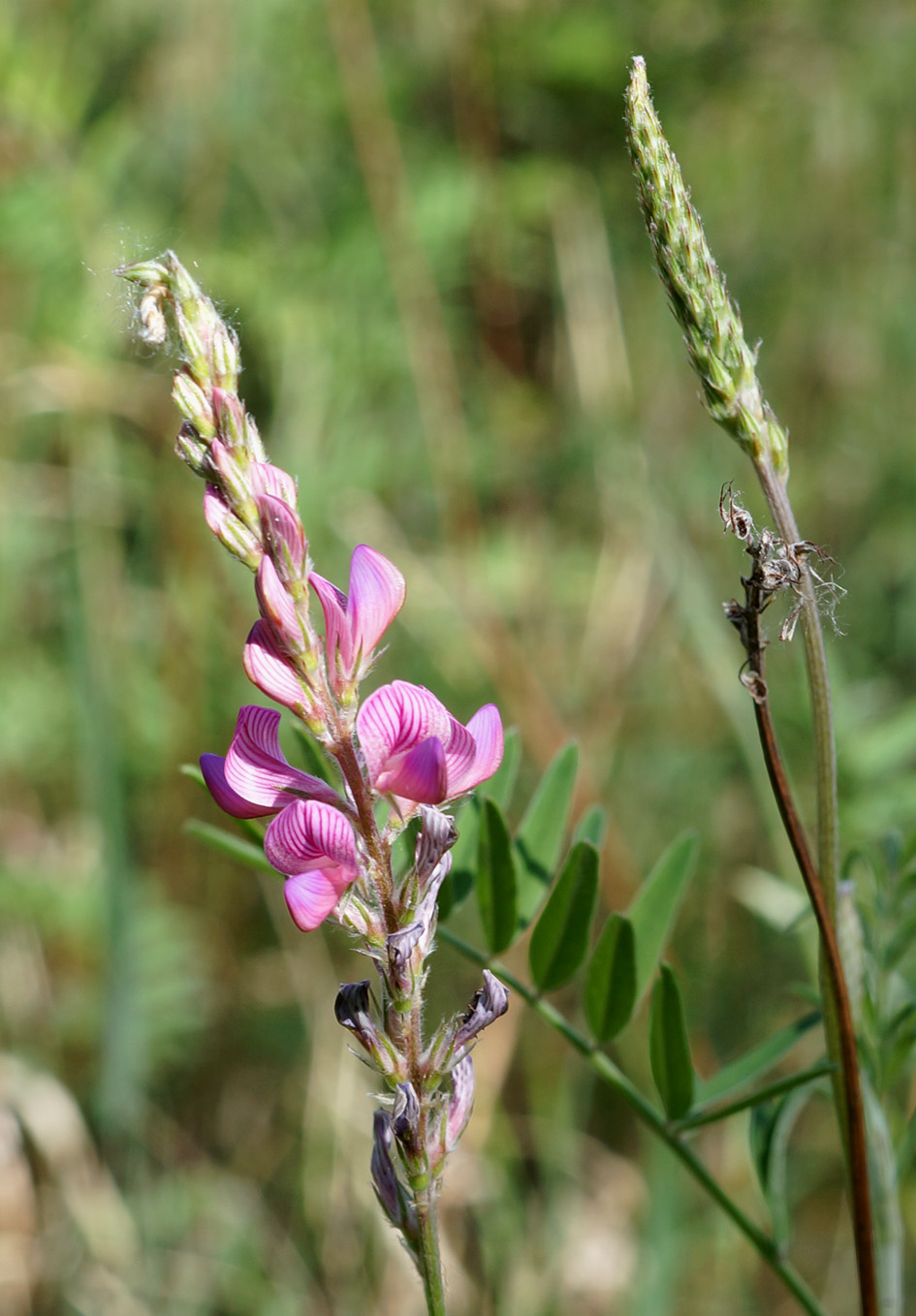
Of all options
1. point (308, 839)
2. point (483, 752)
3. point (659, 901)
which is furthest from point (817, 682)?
point (659, 901)

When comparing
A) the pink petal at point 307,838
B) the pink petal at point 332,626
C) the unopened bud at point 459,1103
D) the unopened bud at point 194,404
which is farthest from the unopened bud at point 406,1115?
the unopened bud at point 194,404

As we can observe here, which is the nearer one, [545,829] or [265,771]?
[265,771]

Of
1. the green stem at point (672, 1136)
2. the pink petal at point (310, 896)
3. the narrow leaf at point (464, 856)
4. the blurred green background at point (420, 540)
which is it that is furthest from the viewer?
the blurred green background at point (420, 540)

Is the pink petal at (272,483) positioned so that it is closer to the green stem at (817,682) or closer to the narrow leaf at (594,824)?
the green stem at (817,682)

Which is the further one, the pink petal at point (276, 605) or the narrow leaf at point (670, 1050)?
the narrow leaf at point (670, 1050)

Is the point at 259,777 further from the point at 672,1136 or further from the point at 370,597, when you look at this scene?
the point at 672,1136

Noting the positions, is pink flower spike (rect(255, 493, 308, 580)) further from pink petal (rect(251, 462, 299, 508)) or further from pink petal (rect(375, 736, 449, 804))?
pink petal (rect(375, 736, 449, 804))

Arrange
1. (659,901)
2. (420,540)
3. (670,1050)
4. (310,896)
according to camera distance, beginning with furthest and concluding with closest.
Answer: (420,540), (659,901), (670,1050), (310,896)
